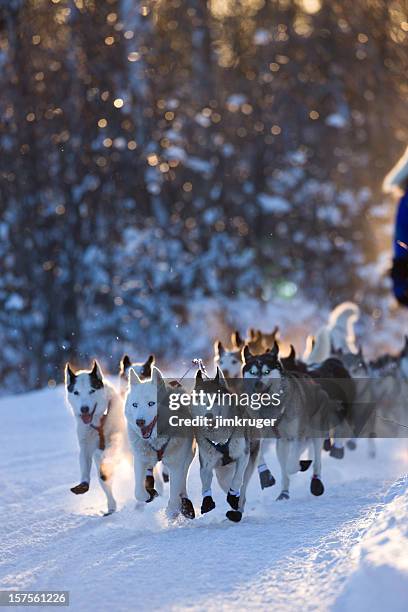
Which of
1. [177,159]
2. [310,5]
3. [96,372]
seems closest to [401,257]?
[96,372]

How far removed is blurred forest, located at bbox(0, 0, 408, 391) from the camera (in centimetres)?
1666

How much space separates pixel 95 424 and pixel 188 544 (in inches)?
54.1

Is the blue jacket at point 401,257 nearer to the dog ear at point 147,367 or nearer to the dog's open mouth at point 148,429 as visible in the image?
the dog's open mouth at point 148,429

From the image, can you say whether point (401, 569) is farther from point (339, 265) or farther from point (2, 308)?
point (339, 265)

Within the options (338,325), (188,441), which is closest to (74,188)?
(338,325)

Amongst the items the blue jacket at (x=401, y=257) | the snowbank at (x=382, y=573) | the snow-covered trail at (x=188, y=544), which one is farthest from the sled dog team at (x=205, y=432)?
the snowbank at (x=382, y=573)

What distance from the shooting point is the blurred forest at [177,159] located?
54.6 feet

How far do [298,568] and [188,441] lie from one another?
4.78ft

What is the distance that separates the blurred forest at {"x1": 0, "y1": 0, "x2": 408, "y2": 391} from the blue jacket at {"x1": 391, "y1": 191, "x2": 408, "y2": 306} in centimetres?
1205

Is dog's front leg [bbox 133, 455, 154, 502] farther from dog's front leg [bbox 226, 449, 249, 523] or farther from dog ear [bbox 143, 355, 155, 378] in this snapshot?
dog ear [bbox 143, 355, 155, 378]

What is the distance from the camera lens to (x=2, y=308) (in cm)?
1634

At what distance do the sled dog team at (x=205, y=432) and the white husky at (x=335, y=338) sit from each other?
0.67m

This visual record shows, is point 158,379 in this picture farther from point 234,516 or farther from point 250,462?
point 234,516

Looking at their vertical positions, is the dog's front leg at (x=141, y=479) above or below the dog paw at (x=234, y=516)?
above
